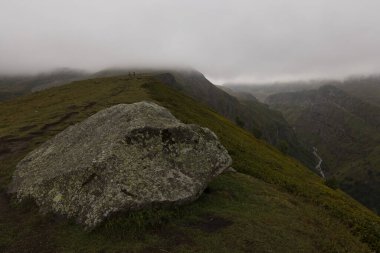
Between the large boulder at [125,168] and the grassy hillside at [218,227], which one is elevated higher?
the large boulder at [125,168]

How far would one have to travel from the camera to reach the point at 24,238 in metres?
27.6

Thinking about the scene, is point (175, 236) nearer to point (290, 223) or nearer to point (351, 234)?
point (290, 223)

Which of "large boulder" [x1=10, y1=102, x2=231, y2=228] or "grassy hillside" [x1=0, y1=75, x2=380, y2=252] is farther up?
"large boulder" [x1=10, y1=102, x2=231, y2=228]

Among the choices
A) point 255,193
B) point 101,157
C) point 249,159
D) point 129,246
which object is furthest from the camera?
point 249,159

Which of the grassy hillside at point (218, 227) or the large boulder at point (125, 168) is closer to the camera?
the grassy hillside at point (218, 227)

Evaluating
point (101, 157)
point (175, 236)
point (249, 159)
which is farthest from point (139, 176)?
point (249, 159)

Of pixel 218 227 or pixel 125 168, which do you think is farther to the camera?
pixel 125 168

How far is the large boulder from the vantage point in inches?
1141

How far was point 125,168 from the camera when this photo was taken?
3070cm

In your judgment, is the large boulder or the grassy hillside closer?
the grassy hillside

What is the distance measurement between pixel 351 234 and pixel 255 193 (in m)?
8.74

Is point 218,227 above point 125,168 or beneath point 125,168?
beneath

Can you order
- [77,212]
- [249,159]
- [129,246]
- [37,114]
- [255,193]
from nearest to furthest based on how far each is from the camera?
[129,246], [77,212], [255,193], [249,159], [37,114]

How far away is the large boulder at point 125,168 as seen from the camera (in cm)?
2899
